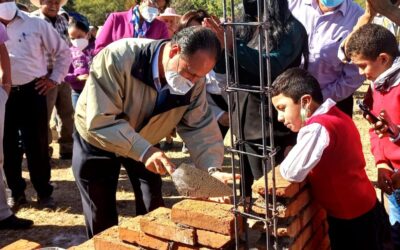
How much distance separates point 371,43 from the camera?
3.03 meters

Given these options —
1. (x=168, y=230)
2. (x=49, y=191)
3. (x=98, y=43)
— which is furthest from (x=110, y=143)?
(x=49, y=191)

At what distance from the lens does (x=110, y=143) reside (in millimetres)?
Result: 2783

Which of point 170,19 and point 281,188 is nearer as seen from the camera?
point 281,188

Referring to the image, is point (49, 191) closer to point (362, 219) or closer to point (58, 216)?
point (58, 216)

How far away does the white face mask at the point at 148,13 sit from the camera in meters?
4.86

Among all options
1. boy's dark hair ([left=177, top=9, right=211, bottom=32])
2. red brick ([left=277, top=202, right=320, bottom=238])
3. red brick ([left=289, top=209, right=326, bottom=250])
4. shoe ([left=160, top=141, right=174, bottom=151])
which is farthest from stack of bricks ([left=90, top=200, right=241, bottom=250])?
shoe ([left=160, top=141, right=174, bottom=151])

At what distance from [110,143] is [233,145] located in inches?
36.5

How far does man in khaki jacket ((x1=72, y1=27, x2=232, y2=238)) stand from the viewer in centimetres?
268

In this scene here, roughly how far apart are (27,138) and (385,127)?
11.2ft

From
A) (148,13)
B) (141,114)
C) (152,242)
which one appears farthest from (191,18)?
(152,242)

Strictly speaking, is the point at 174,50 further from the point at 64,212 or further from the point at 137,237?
the point at 64,212

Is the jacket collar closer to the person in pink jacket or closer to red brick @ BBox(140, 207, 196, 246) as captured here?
red brick @ BBox(140, 207, 196, 246)

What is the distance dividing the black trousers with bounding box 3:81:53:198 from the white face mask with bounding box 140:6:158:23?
48.1 inches

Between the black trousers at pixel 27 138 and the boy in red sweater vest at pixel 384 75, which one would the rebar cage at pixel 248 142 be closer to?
the boy in red sweater vest at pixel 384 75
